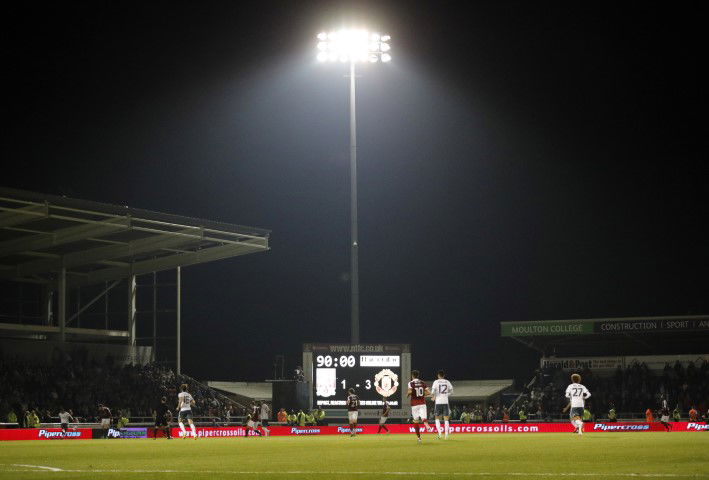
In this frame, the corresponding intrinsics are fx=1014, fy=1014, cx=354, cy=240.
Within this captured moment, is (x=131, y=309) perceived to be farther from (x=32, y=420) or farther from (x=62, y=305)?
(x=32, y=420)

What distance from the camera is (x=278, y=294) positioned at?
237ft

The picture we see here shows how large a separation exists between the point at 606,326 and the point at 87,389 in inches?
1140

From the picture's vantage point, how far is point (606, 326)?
5816 cm

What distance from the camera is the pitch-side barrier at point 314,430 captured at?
40.0m

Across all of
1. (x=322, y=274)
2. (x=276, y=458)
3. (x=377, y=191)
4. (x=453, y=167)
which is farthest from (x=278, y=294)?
(x=276, y=458)

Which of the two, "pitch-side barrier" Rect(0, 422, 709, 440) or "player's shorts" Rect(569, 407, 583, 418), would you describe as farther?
"pitch-side barrier" Rect(0, 422, 709, 440)

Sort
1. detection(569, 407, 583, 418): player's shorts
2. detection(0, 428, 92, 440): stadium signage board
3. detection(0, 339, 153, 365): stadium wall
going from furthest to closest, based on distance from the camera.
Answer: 1. detection(0, 339, 153, 365): stadium wall
2. detection(0, 428, 92, 440): stadium signage board
3. detection(569, 407, 583, 418): player's shorts

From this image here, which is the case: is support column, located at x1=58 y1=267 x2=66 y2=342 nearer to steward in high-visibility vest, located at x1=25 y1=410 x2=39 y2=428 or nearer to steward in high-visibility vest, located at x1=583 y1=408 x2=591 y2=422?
steward in high-visibility vest, located at x1=25 y1=410 x2=39 y2=428

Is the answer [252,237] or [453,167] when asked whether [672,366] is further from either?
[252,237]

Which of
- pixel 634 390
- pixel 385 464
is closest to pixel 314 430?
pixel 634 390

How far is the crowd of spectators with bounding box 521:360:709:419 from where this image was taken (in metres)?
52.1

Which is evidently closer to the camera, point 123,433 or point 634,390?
point 123,433

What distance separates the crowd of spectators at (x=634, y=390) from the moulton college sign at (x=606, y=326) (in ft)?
6.91

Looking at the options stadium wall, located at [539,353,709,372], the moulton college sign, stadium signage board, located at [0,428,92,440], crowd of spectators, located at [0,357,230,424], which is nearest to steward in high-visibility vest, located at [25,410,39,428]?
crowd of spectators, located at [0,357,230,424]
